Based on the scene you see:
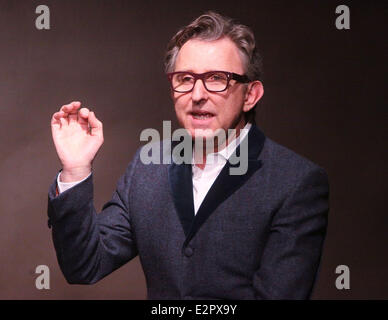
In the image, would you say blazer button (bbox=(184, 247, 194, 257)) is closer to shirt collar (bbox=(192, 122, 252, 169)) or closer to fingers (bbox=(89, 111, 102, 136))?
shirt collar (bbox=(192, 122, 252, 169))

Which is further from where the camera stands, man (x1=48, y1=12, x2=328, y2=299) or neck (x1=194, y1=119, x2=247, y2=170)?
neck (x1=194, y1=119, x2=247, y2=170)

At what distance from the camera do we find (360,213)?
192 centimetres

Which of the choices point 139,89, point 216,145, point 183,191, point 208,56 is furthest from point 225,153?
point 139,89

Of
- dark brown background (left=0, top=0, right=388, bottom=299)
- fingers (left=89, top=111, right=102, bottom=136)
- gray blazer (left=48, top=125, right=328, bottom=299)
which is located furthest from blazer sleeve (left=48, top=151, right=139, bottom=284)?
dark brown background (left=0, top=0, right=388, bottom=299)

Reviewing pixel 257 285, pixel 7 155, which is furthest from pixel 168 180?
pixel 7 155

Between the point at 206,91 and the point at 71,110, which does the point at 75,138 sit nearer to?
the point at 71,110

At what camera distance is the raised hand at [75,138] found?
1.20 m

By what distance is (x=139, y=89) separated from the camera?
1.85m

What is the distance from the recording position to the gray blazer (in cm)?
120

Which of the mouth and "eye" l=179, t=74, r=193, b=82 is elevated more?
"eye" l=179, t=74, r=193, b=82

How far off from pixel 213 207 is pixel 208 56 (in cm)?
38

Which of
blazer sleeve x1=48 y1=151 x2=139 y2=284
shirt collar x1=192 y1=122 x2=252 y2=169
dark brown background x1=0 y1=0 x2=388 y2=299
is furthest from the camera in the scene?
dark brown background x1=0 y1=0 x2=388 y2=299

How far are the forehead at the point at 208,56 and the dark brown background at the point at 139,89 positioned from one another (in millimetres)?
550
